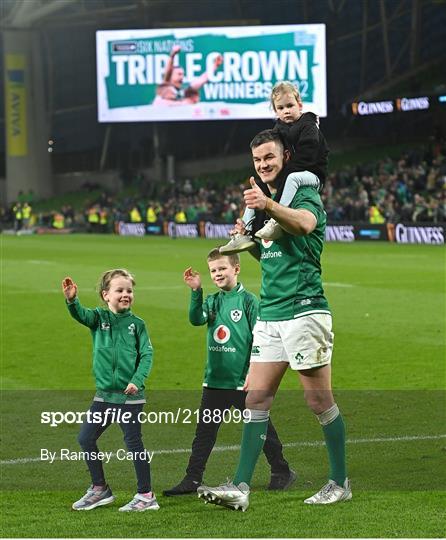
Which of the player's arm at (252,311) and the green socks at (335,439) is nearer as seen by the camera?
the green socks at (335,439)

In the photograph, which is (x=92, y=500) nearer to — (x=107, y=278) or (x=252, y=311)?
(x=107, y=278)

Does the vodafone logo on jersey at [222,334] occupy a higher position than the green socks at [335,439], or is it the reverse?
the vodafone logo on jersey at [222,334]

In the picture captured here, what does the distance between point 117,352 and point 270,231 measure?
1153mm

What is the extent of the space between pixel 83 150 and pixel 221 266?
247ft

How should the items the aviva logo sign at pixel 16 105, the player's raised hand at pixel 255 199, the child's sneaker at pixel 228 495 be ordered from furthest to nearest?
the aviva logo sign at pixel 16 105 < the child's sneaker at pixel 228 495 < the player's raised hand at pixel 255 199

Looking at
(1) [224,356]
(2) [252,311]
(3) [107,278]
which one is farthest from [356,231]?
(3) [107,278]

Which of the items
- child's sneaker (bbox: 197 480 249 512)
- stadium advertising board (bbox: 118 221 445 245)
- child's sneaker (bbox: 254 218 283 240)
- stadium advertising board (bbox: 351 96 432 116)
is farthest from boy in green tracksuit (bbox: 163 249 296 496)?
stadium advertising board (bbox: 351 96 432 116)

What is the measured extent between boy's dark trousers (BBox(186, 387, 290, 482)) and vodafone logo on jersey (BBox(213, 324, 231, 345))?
302 millimetres

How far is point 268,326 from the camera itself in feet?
22.8

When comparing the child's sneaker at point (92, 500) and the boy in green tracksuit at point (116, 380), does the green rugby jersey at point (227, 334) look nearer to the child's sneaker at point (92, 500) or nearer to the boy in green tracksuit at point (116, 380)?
the boy in green tracksuit at point (116, 380)

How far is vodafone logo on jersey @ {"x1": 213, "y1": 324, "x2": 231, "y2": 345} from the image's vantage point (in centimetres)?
750

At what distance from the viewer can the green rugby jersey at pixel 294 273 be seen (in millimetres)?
6848

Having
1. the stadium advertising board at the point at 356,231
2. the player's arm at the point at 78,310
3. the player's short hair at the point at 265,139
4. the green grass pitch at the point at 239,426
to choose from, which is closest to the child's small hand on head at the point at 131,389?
the player's arm at the point at 78,310
